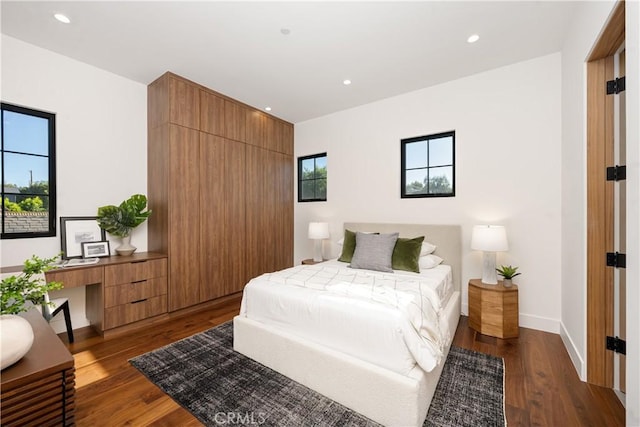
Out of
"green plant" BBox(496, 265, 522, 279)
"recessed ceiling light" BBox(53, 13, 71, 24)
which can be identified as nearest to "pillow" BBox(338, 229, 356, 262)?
"green plant" BBox(496, 265, 522, 279)

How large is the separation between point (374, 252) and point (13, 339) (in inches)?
104

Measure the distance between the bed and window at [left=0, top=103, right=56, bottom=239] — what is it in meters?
2.27

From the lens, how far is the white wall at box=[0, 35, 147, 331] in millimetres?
2559

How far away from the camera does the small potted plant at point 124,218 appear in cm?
292

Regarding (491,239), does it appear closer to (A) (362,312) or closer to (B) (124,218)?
(A) (362,312)

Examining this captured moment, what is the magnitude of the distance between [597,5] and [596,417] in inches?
99.4

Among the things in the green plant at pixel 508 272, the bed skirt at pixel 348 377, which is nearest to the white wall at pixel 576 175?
the green plant at pixel 508 272

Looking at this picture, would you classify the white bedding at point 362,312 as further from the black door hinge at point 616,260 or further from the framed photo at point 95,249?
the framed photo at point 95,249

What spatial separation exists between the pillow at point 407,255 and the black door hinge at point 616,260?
1.39 m

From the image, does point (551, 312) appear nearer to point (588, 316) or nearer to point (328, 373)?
point (588, 316)

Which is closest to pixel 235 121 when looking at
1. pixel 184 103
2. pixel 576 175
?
pixel 184 103

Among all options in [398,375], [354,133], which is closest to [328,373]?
[398,375]

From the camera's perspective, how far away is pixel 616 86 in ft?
6.17

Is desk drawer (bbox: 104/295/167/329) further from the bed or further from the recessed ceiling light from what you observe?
the recessed ceiling light
